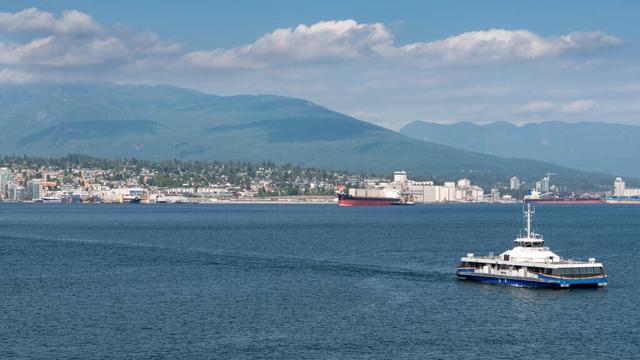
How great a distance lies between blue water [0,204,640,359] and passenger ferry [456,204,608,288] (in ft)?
4.13

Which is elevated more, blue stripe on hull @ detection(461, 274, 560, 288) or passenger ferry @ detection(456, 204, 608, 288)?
passenger ferry @ detection(456, 204, 608, 288)

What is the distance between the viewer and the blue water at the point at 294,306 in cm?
6444

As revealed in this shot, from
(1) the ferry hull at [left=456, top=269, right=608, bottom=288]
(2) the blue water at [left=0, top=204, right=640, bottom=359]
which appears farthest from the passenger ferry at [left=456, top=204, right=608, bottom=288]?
(2) the blue water at [left=0, top=204, right=640, bottom=359]

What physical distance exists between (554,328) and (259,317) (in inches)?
769

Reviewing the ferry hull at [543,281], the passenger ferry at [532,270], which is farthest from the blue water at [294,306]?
the passenger ferry at [532,270]

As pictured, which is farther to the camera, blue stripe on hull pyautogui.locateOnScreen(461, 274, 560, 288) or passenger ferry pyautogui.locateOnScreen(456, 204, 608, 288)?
blue stripe on hull pyautogui.locateOnScreen(461, 274, 560, 288)

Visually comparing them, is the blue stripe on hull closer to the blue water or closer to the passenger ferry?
the passenger ferry

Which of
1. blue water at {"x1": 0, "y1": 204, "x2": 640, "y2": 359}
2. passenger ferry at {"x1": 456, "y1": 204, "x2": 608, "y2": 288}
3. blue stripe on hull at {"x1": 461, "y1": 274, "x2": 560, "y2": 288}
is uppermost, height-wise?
passenger ferry at {"x1": 456, "y1": 204, "x2": 608, "y2": 288}

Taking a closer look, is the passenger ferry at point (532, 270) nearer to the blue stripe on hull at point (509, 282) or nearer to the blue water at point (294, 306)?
the blue stripe on hull at point (509, 282)

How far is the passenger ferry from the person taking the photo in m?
87.8

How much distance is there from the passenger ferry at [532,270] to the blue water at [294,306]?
4.13 ft

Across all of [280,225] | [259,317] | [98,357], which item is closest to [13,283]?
[259,317]

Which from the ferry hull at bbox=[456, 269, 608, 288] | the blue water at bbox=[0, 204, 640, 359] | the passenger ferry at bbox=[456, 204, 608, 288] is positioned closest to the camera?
the blue water at bbox=[0, 204, 640, 359]

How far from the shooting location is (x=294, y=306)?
3113 inches
